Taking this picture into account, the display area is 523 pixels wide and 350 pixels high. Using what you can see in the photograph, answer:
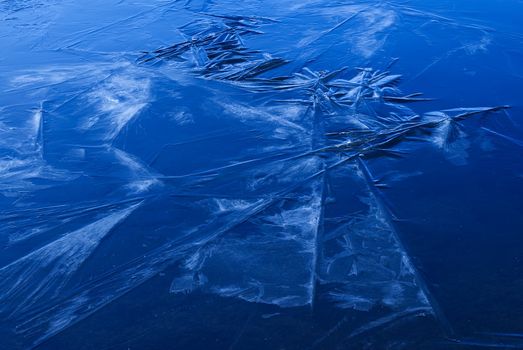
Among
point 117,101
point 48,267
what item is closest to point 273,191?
point 48,267

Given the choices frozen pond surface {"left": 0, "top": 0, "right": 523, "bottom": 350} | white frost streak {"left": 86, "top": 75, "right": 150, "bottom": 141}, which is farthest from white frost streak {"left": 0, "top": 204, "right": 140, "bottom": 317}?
white frost streak {"left": 86, "top": 75, "right": 150, "bottom": 141}

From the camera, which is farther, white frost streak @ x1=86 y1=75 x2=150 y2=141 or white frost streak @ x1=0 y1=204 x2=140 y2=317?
white frost streak @ x1=86 y1=75 x2=150 y2=141

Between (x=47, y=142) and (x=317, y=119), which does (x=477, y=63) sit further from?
(x=47, y=142)

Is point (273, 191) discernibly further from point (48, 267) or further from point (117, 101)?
point (117, 101)

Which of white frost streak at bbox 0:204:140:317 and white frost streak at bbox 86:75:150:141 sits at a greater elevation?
white frost streak at bbox 86:75:150:141

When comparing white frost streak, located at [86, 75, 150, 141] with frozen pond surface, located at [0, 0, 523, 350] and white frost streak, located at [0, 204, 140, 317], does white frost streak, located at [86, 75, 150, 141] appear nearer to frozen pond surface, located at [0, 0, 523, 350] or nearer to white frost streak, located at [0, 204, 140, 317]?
frozen pond surface, located at [0, 0, 523, 350]

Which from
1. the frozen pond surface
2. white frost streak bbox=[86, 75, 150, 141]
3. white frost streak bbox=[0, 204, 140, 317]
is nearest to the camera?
the frozen pond surface

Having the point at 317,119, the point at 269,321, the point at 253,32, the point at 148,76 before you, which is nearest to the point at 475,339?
the point at 269,321

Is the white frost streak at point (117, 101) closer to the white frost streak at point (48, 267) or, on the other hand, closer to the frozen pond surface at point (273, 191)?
the frozen pond surface at point (273, 191)

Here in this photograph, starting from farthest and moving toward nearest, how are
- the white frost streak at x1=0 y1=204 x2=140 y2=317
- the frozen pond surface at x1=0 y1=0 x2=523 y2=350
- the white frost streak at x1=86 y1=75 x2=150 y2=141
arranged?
the white frost streak at x1=86 y1=75 x2=150 y2=141 < the white frost streak at x1=0 y1=204 x2=140 y2=317 < the frozen pond surface at x1=0 y1=0 x2=523 y2=350
